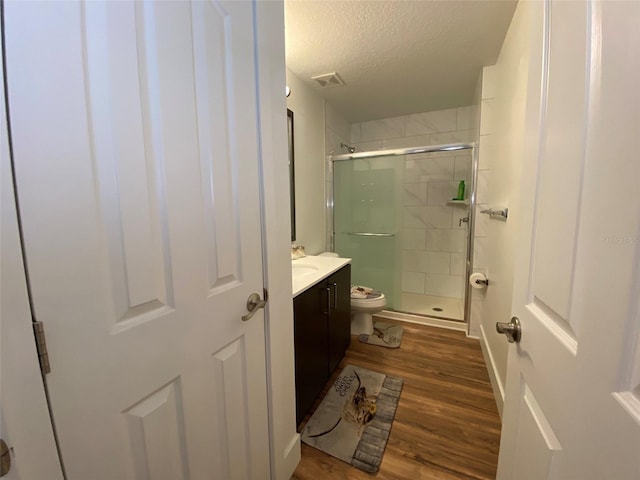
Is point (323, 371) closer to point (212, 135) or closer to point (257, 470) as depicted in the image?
point (257, 470)

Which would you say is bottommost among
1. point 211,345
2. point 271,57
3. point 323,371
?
point 323,371

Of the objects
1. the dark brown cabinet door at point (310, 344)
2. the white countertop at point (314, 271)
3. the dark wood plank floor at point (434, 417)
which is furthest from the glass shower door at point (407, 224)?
the dark brown cabinet door at point (310, 344)

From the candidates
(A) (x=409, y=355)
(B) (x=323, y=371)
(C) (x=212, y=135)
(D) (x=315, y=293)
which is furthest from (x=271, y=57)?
(A) (x=409, y=355)

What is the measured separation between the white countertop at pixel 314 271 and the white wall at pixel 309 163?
34cm

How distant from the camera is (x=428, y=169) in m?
3.25

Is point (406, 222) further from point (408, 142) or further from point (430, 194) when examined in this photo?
point (408, 142)

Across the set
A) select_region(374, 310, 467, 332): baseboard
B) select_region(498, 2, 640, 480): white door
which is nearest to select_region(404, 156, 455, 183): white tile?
select_region(374, 310, 467, 332): baseboard

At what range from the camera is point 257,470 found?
0.98 m

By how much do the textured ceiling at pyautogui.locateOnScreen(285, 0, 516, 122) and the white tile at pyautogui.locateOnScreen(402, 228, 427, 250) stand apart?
157 cm

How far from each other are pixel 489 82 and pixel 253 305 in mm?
2531

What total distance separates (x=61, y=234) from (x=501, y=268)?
2.11 m

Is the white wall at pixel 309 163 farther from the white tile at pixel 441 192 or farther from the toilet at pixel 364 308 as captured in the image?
the white tile at pixel 441 192

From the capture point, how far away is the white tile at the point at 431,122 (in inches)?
120

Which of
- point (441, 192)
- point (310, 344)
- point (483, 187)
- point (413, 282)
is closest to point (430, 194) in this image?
point (441, 192)
